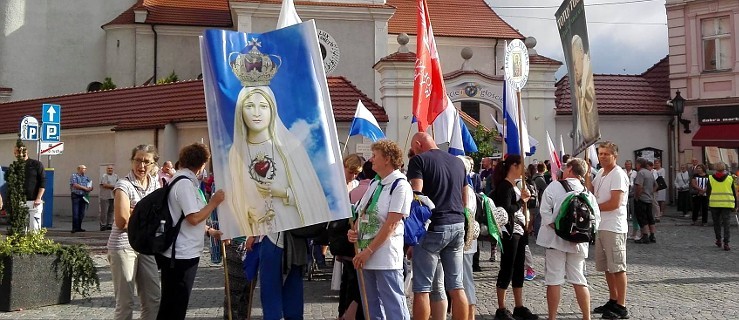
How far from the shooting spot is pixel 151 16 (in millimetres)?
31719

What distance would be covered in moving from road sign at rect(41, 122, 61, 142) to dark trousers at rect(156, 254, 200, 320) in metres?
12.4

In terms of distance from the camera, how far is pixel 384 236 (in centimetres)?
571

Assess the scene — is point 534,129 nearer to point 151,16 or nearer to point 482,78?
point 482,78

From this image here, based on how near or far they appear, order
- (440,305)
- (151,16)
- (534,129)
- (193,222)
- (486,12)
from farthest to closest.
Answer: (486,12) < (151,16) < (534,129) < (440,305) < (193,222)

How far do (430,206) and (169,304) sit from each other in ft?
7.29

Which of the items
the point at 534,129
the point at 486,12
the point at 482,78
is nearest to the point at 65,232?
the point at 482,78

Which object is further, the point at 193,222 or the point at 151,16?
the point at 151,16

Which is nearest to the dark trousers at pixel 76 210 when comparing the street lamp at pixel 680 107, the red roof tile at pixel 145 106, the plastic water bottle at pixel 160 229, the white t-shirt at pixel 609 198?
the red roof tile at pixel 145 106

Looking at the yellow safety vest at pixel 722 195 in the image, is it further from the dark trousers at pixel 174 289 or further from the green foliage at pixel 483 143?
the dark trousers at pixel 174 289

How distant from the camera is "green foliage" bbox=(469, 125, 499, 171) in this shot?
855 inches

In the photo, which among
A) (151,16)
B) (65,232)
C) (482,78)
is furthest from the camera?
(151,16)

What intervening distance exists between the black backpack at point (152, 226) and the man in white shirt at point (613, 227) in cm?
459

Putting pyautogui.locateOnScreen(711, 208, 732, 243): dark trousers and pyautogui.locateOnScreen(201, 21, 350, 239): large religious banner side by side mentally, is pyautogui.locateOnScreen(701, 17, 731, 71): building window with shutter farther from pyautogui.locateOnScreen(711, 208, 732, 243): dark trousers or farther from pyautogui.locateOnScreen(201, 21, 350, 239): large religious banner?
pyautogui.locateOnScreen(201, 21, 350, 239): large religious banner

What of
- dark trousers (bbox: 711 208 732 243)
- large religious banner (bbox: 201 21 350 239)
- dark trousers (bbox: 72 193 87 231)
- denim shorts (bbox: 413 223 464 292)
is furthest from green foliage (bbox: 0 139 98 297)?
dark trousers (bbox: 711 208 732 243)
